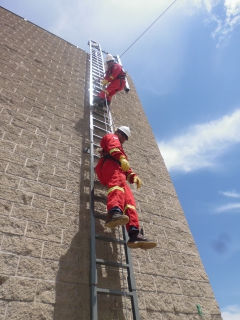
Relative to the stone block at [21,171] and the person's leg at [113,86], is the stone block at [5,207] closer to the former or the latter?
the stone block at [21,171]

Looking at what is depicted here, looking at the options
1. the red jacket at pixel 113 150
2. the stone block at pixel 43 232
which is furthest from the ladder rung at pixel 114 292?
the red jacket at pixel 113 150

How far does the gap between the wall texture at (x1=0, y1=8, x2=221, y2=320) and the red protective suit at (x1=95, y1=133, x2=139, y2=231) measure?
46 cm

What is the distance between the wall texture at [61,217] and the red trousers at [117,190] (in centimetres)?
44

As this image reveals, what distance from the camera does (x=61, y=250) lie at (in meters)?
2.49

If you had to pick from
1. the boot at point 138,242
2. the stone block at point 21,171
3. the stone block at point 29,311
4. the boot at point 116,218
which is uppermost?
the stone block at point 21,171

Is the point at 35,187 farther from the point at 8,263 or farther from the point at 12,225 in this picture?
the point at 8,263

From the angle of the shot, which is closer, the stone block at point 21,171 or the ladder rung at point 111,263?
the ladder rung at point 111,263

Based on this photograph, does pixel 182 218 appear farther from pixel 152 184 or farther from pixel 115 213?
pixel 115 213

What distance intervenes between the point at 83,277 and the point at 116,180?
98 centimetres

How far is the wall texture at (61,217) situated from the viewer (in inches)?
86.8

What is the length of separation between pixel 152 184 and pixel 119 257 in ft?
5.45

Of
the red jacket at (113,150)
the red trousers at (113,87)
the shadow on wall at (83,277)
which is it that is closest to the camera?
the shadow on wall at (83,277)

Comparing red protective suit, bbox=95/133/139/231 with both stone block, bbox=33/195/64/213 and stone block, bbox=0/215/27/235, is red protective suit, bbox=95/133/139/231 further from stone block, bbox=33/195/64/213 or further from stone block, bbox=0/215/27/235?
stone block, bbox=0/215/27/235

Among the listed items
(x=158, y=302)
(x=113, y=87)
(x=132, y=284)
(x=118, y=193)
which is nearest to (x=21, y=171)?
(x=118, y=193)
